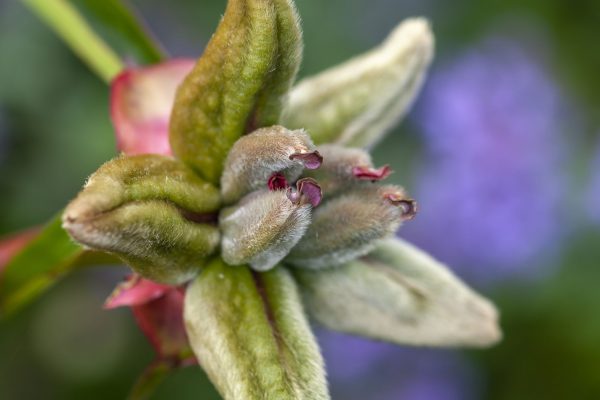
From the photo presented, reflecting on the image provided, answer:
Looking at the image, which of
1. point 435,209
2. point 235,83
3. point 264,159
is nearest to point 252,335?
point 264,159

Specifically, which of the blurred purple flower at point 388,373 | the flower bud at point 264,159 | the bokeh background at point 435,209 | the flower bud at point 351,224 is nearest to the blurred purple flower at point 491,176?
the bokeh background at point 435,209

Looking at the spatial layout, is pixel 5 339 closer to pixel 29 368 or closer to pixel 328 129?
pixel 29 368

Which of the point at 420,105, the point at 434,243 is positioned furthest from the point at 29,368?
the point at 420,105

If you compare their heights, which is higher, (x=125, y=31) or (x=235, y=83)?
(x=125, y=31)

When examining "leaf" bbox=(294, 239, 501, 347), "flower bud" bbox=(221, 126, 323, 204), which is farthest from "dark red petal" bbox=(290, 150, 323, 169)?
"leaf" bbox=(294, 239, 501, 347)

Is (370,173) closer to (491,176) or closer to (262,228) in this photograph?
(262,228)

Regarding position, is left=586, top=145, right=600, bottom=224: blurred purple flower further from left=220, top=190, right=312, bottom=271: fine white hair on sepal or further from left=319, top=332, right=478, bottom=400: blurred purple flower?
left=220, top=190, right=312, bottom=271: fine white hair on sepal

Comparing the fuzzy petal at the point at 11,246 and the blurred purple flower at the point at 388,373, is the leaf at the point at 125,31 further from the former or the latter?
the blurred purple flower at the point at 388,373
